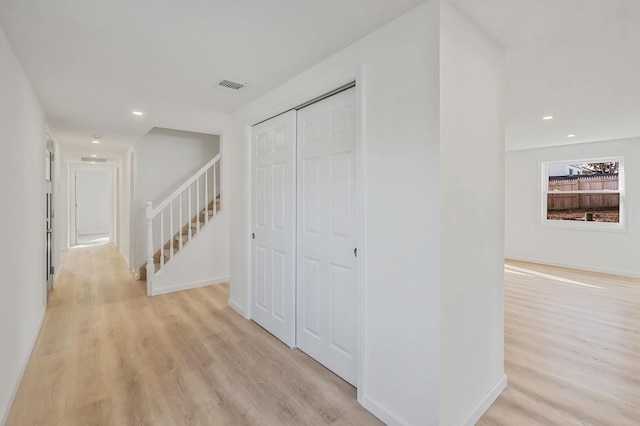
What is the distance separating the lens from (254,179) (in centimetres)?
324

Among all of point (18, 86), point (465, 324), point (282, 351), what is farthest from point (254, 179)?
point (465, 324)

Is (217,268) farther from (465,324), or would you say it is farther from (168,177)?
(465,324)

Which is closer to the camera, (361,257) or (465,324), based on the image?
(465,324)

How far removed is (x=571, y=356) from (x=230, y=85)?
381 centimetres

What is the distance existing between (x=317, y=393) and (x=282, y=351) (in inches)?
25.8

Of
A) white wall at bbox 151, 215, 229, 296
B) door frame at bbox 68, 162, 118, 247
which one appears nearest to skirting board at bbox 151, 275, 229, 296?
white wall at bbox 151, 215, 229, 296

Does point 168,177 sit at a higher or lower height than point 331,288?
higher

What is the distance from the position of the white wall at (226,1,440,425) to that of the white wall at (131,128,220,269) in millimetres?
4258

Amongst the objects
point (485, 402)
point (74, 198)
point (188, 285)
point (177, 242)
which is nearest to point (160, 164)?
point (177, 242)

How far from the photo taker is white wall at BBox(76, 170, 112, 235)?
10051 millimetres

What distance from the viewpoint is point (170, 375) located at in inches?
89.6

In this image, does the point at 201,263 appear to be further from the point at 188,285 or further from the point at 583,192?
the point at 583,192

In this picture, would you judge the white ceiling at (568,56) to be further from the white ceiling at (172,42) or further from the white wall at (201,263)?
the white wall at (201,263)

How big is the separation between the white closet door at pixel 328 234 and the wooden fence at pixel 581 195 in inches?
236
